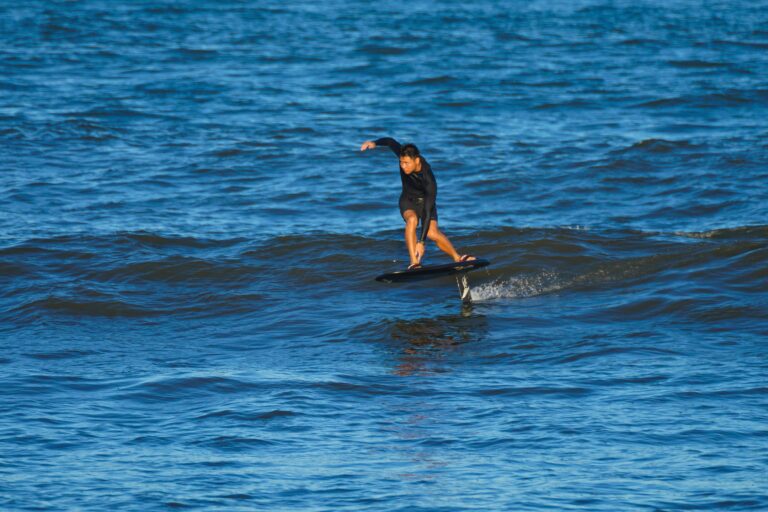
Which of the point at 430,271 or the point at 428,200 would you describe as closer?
the point at 430,271

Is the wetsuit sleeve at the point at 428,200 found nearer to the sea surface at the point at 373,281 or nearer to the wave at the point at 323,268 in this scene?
the sea surface at the point at 373,281

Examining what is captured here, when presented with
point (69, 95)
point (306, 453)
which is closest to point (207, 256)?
point (306, 453)

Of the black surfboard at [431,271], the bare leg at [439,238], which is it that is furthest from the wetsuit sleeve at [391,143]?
the black surfboard at [431,271]

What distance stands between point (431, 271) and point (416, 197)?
0.98 meters

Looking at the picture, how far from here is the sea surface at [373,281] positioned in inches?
343

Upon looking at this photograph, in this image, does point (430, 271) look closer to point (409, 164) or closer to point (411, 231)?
point (411, 231)

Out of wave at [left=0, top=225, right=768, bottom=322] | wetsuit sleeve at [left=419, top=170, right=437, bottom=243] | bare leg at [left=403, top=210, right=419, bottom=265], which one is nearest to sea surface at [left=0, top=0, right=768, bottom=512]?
wave at [left=0, top=225, right=768, bottom=322]

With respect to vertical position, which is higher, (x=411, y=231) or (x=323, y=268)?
(x=411, y=231)

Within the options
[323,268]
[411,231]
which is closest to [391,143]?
[411,231]

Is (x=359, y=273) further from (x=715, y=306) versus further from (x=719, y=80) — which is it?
(x=719, y=80)

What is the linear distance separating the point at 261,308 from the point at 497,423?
5356 millimetres

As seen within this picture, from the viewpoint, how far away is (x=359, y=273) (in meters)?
15.5

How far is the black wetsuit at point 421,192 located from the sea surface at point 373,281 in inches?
51.4

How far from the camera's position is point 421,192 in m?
13.0
